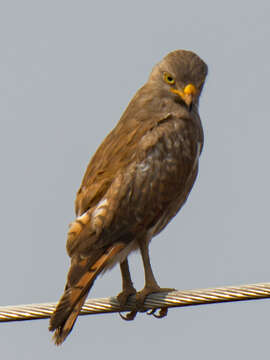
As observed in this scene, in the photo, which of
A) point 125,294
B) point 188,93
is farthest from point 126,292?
point 188,93

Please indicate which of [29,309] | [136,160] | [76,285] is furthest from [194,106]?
[29,309]

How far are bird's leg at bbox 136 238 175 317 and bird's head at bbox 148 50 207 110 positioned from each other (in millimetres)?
1433

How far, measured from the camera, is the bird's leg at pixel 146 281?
29.3 ft

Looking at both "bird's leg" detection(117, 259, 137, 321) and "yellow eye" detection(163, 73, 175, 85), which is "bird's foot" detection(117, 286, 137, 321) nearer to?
"bird's leg" detection(117, 259, 137, 321)

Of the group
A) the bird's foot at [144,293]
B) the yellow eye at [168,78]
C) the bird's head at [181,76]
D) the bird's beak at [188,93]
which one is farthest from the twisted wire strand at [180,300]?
the yellow eye at [168,78]

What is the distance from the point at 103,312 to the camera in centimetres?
786

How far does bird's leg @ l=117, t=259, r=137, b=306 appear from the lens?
8.97 metres

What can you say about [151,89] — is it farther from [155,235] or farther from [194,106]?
[155,235]

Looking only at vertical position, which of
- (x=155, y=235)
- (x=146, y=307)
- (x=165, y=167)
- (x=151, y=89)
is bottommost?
(x=146, y=307)

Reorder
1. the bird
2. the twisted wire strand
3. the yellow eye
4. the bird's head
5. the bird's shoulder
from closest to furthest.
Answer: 1. the twisted wire strand
2. the bird
3. the bird's shoulder
4. the bird's head
5. the yellow eye

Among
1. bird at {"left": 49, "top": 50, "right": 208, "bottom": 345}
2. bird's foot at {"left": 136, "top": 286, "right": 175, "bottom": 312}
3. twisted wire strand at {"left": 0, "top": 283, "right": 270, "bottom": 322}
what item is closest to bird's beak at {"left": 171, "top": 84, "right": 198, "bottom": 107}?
bird at {"left": 49, "top": 50, "right": 208, "bottom": 345}

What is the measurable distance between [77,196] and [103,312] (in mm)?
1528

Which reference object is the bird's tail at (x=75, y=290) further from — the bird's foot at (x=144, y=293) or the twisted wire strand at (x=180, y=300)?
the bird's foot at (x=144, y=293)

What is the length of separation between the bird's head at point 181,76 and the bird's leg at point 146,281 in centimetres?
143
